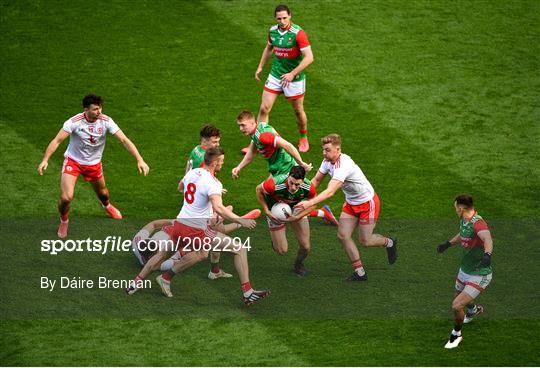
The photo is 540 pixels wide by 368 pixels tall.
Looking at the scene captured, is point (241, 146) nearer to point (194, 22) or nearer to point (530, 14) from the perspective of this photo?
point (194, 22)

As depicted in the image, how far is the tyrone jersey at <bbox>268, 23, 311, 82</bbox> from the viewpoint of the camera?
18.0m

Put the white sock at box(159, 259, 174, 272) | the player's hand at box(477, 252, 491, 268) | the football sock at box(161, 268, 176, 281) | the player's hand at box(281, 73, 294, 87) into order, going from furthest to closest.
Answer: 1. the player's hand at box(281, 73, 294, 87)
2. the white sock at box(159, 259, 174, 272)
3. the football sock at box(161, 268, 176, 281)
4. the player's hand at box(477, 252, 491, 268)

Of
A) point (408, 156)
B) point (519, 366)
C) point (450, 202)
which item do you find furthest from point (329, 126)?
point (519, 366)

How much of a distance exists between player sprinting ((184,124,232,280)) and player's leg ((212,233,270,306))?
0.75m

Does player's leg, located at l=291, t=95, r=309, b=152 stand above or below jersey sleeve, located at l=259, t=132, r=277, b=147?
below

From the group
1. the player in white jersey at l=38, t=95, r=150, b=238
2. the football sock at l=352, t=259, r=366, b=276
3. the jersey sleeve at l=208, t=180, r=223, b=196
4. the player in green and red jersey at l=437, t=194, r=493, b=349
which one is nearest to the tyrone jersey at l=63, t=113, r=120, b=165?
the player in white jersey at l=38, t=95, r=150, b=238

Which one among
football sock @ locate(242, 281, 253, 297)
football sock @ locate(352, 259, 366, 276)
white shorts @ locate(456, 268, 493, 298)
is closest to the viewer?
white shorts @ locate(456, 268, 493, 298)

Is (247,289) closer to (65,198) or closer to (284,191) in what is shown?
(284,191)

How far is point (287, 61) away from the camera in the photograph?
18.2 m

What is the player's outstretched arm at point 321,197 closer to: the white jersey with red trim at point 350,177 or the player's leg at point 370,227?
the white jersey with red trim at point 350,177

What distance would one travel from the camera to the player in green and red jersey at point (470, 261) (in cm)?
1381

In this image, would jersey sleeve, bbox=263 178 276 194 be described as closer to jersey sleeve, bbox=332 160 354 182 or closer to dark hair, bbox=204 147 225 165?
jersey sleeve, bbox=332 160 354 182

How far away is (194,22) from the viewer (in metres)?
22.4

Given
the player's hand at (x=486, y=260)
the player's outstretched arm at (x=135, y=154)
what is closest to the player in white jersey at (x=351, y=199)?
the player's hand at (x=486, y=260)
